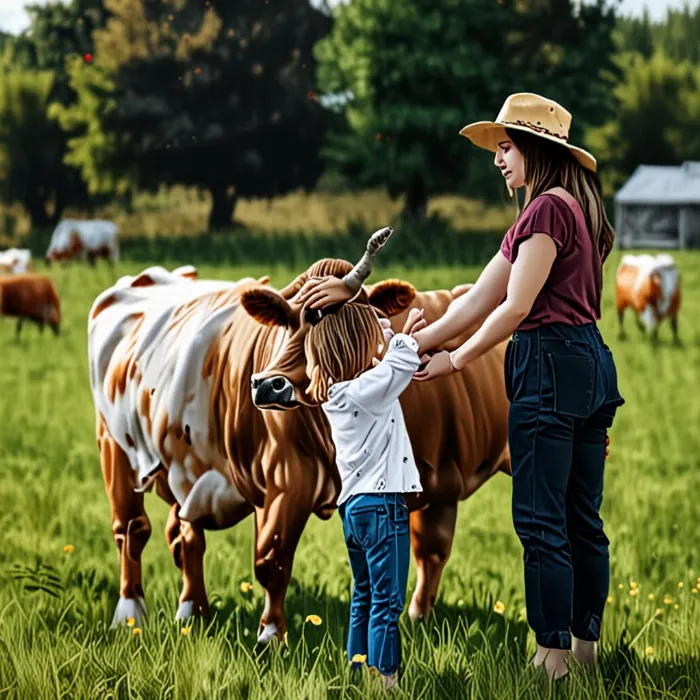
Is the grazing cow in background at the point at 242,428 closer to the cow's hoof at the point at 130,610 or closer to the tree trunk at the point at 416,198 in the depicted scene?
the cow's hoof at the point at 130,610

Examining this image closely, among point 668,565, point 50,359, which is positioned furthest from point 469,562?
point 50,359

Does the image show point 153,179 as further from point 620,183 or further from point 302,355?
point 302,355

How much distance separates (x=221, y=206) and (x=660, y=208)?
11244 millimetres

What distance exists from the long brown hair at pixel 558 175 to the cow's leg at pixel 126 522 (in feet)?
7.44

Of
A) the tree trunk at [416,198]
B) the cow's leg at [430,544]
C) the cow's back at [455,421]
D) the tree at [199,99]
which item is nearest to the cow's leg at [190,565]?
the cow's leg at [430,544]

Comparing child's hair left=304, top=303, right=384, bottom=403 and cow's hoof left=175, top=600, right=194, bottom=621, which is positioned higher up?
child's hair left=304, top=303, right=384, bottom=403

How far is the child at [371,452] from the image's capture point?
378 centimetres

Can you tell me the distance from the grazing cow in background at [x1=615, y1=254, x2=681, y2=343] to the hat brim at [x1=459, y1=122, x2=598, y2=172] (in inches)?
522

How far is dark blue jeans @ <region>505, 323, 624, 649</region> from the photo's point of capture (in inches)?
151

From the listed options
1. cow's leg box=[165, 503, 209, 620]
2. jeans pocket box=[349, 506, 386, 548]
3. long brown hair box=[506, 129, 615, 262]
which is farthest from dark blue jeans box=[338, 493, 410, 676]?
cow's leg box=[165, 503, 209, 620]

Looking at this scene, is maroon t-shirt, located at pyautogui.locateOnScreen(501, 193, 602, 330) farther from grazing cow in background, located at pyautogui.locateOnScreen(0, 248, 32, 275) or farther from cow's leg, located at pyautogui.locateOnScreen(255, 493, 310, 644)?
grazing cow in background, located at pyautogui.locateOnScreen(0, 248, 32, 275)

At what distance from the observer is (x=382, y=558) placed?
3779 mm

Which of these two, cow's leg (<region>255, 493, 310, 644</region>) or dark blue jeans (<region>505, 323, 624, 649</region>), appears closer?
dark blue jeans (<region>505, 323, 624, 649</region>)

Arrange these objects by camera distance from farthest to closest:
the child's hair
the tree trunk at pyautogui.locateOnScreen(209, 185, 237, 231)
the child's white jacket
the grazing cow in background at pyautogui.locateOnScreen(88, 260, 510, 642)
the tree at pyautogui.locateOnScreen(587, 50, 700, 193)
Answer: the tree at pyautogui.locateOnScreen(587, 50, 700, 193) → the tree trunk at pyautogui.locateOnScreen(209, 185, 237, 231) → the grazing cow in background at pyautogui.locateOnScreen(88, 260, 510, 642) → the child's hair → the child's white jacket
